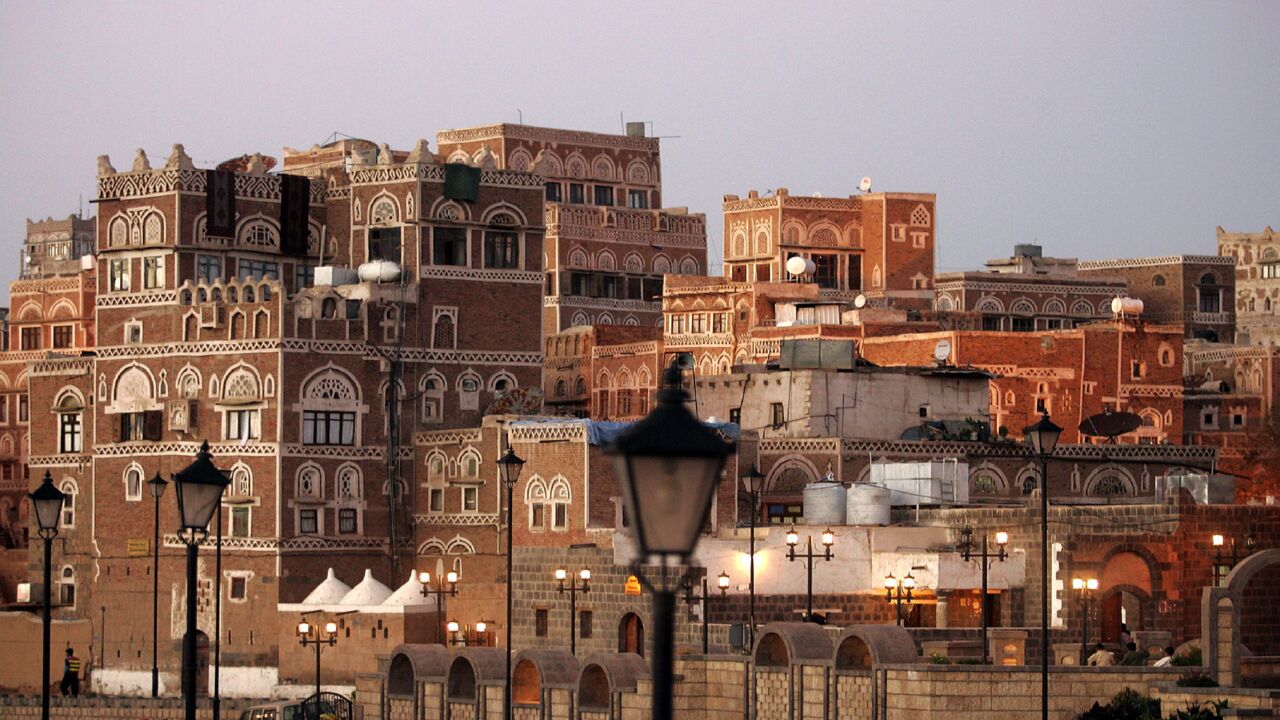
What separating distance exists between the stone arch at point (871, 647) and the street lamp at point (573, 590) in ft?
35.5

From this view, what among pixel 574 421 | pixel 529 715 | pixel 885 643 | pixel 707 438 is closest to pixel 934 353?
pixel 574 421

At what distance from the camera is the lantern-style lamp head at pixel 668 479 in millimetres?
16984

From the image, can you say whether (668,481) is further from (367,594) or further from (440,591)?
(367,594)

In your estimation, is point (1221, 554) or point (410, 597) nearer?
point (1221, 554)

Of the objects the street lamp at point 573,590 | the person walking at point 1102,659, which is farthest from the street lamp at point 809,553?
the person walking at point 1102,659

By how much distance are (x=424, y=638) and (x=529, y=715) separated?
1521 centimetres

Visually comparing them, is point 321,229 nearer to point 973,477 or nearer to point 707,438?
point 973,477

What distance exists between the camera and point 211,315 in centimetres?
7769

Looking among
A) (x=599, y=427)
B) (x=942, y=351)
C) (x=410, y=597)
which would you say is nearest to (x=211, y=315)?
(x=410, y=597)

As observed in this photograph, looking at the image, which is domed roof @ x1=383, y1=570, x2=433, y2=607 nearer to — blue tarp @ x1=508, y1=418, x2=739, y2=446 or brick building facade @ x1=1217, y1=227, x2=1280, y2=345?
blue tarp @ x1=508, y1=418, x2=739, y2=446

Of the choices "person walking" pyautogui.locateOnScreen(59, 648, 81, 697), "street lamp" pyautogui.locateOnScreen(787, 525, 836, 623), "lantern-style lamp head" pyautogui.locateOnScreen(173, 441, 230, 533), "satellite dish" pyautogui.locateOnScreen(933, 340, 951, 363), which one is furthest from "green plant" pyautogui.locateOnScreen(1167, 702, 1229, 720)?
"satellite dish" pyautogui.locateOnScreen(933, 340, 951, 363)

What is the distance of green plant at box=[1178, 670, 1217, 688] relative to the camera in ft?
A: 137

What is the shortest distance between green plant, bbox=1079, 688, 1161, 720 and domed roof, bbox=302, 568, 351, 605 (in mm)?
32550

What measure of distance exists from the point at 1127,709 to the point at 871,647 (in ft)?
17.4
